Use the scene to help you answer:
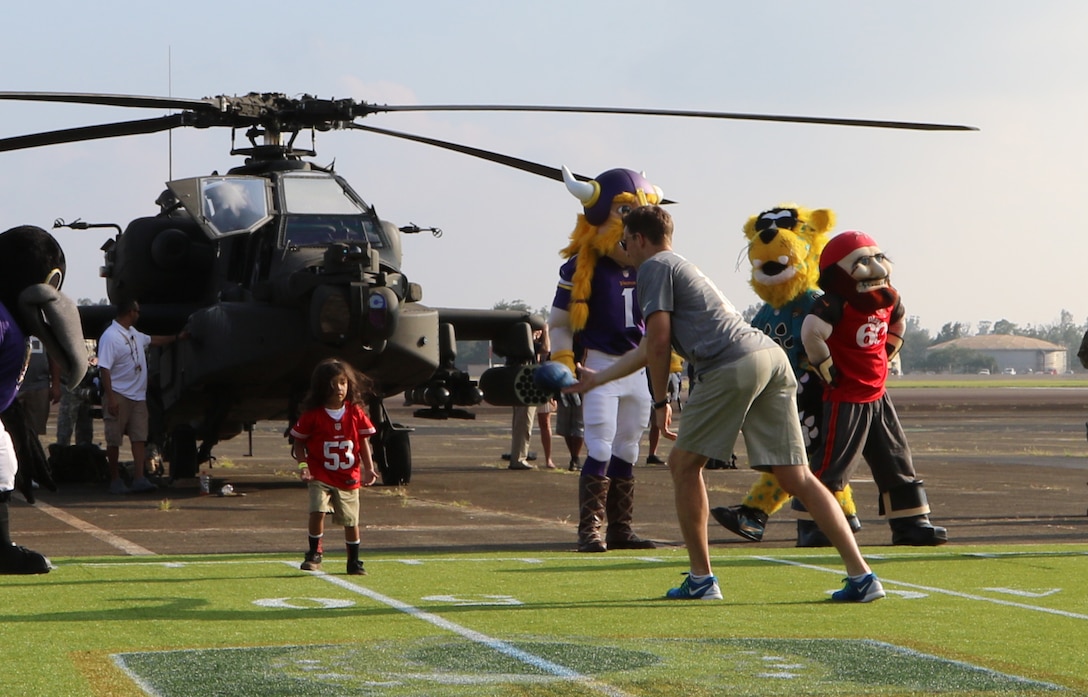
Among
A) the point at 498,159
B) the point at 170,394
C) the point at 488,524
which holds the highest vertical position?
the point at 498,159

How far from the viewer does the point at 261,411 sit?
14.4m

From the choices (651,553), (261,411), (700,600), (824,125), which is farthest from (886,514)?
(261,411)

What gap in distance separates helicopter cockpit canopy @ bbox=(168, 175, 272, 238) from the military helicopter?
0.04 ft

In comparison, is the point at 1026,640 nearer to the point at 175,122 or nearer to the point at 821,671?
the point at 821,671

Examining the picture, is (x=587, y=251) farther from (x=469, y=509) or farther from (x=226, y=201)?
(x=226, y=201)

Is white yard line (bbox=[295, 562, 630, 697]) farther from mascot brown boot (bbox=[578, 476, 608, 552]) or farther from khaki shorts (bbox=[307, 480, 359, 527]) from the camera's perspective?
mascot brown boot (bbox=[578, 476, 608, 552])

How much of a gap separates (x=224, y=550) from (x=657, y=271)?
391 cm

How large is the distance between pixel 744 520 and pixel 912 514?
1028 mm

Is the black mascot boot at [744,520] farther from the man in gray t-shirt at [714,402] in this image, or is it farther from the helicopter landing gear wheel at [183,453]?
the helicopter landing gear wheel at [183,453]

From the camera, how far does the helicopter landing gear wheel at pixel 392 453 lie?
47.7ft

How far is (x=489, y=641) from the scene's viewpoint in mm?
5609

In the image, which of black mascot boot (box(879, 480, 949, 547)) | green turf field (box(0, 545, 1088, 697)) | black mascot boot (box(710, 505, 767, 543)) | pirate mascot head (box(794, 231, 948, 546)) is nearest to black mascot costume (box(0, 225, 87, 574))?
green turf field (box(0, 545, 1088, 697))

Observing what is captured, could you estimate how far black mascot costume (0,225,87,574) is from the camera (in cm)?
757

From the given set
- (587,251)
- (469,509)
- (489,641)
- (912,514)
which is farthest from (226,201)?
(489,641)
